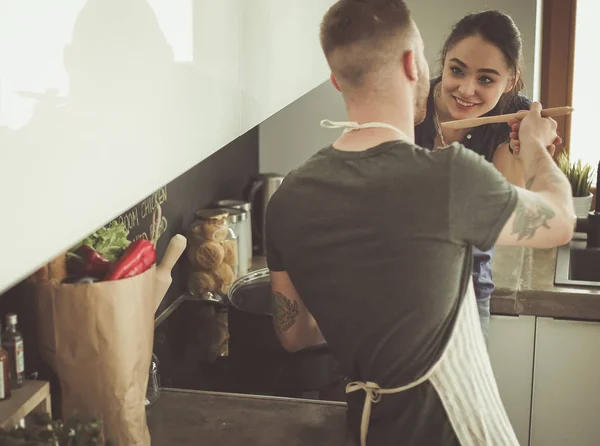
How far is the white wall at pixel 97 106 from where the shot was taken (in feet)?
2.14

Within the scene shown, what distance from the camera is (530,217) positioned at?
114 centimetres

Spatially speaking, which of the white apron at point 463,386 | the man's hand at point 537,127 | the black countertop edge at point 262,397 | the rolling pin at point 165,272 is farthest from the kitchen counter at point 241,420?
the man's hand at point 537,127

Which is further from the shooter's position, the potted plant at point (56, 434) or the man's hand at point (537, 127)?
the man's hand at point (537, 127)

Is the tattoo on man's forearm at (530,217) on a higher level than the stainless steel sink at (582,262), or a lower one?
higher

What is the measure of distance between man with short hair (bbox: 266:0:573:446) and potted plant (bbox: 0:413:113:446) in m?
0.44

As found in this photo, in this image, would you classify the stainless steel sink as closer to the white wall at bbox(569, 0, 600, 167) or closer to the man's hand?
the white wall at bbox(569, 0, 600, 167)

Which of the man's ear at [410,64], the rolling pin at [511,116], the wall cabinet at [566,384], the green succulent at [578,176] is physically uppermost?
the man's ear at [410,64]

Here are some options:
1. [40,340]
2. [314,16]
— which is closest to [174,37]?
[40,340]

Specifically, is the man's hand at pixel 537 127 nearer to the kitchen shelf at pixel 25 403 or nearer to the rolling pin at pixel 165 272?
the rolling pin at pixel 165 272

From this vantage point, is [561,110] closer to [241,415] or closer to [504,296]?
[504,296]

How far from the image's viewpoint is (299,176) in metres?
1.21

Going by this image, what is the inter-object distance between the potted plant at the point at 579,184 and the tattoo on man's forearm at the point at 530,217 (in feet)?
5.11

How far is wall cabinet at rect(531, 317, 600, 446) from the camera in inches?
79.3

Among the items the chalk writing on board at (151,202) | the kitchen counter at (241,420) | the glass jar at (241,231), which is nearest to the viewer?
the kitchen counter at (241,420)
